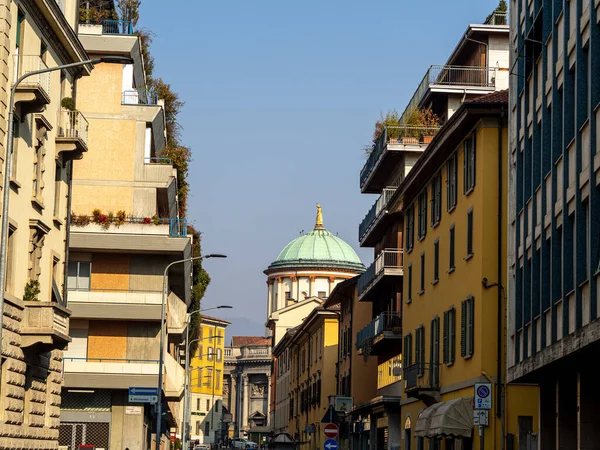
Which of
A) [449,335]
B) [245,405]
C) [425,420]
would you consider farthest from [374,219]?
[245,405]

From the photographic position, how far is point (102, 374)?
50.4 m

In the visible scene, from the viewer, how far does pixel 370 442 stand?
61906 millimetres

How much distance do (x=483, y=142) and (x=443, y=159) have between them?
18.5ft

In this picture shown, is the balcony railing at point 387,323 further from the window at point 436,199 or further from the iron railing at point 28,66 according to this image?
the iron railing at point 28,66

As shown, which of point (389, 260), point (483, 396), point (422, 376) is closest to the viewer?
point (483, 396)

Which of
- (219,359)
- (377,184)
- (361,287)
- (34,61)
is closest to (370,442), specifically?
(361,287)

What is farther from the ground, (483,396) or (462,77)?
(462,77)

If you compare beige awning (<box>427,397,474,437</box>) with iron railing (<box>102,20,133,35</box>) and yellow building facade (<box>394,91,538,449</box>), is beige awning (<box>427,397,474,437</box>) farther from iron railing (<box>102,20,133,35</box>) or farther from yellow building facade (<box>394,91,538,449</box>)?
iron railing (<box>102,20,133,35</box>)

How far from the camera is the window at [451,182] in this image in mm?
41006

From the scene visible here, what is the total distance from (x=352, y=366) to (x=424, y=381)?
85.5 ft

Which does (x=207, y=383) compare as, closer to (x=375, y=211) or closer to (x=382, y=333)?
(x=375, y=211)

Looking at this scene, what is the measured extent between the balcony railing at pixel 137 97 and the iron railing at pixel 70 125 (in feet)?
61.9

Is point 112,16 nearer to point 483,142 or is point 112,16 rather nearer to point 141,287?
point 141,287

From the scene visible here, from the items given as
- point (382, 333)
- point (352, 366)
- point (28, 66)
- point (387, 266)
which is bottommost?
point (352, 366)
